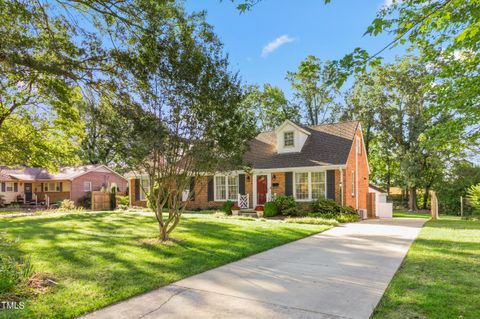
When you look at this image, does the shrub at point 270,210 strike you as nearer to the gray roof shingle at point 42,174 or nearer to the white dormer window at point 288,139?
the white dormer window at point 288,139

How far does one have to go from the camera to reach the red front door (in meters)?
19.3

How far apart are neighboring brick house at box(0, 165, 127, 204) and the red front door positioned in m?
21.5

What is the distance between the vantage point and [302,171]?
59.0ft

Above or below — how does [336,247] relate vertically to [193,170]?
below

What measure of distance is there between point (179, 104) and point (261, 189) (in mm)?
12135

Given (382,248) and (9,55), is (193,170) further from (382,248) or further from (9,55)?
(382,248)

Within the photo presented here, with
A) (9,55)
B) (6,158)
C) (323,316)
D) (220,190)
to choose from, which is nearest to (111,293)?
(323,316)

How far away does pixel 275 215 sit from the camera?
688 inches

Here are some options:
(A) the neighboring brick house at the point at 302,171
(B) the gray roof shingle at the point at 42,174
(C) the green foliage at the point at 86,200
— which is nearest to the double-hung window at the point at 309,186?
(A) the neighboring brick house at the point at 302,171

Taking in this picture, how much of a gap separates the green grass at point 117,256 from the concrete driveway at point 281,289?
1.30 ft

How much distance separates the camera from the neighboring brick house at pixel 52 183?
1283 inches

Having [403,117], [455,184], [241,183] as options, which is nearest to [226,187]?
[241,183]

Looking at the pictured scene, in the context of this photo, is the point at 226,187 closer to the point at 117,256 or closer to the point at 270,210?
the point at 270,210

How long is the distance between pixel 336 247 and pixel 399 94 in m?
25.9
